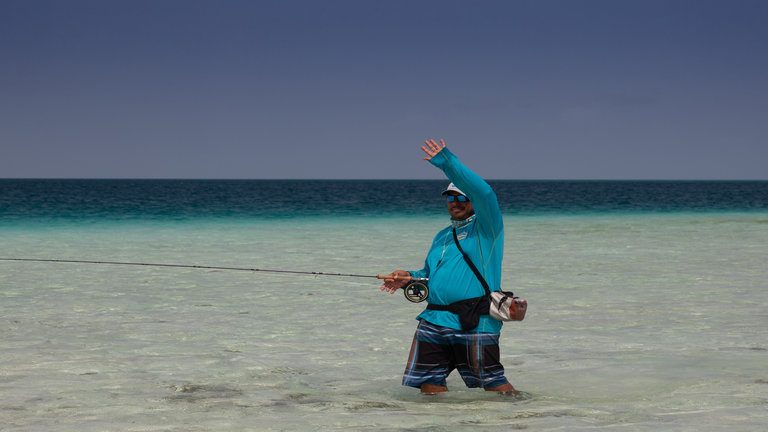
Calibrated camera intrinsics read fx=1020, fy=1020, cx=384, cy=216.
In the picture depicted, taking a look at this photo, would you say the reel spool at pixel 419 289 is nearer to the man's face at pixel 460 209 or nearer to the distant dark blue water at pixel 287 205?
the man's face at pixel 460 209

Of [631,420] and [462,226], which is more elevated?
[462,226]

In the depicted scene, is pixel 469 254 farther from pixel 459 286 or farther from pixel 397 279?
pixel 397 279

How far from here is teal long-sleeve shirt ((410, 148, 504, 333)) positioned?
5930 millimetres

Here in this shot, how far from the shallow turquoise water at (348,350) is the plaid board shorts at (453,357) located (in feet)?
0.48

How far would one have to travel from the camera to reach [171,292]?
1298cm

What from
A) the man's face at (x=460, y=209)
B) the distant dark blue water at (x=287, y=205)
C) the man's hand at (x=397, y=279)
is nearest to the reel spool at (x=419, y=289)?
the man's hand at (x=397, y=279)

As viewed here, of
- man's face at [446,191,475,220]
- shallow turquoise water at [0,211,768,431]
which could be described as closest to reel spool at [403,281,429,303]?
man's face at [446,191,475,220]

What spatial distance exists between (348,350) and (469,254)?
2.72 meters

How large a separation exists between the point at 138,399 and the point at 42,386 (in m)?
0.83

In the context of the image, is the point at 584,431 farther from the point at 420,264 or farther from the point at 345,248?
the point at 345,248

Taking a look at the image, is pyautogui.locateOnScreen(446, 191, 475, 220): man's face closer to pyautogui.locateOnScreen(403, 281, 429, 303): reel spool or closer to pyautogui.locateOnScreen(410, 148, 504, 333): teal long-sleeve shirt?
pyautogui.locateOnScreen(410, 148, 504, 333): teal long-sleeve shirt

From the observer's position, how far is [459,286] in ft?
20.1

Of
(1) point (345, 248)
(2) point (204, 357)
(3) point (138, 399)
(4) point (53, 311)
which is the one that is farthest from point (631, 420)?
(1) point (345, 248)

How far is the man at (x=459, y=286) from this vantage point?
19.6 feet
